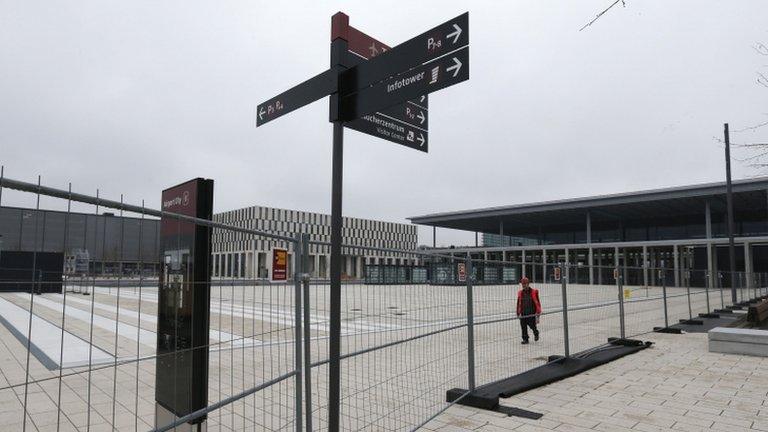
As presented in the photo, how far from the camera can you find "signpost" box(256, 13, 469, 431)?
124 inches

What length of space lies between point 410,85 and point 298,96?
1.07m

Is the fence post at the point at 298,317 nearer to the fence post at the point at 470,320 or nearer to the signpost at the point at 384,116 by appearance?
the signpost at the point at 384,116

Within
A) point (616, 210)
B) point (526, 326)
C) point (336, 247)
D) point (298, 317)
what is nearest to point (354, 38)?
point (336, 247)

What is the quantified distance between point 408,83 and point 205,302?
7.17 feet

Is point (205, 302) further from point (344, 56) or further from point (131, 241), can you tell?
point (344, 56)

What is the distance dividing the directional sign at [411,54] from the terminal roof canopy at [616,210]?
45.2 metres

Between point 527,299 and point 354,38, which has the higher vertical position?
Answer: point 354,38

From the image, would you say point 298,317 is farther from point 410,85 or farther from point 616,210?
point 616,210

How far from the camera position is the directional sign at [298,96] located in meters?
3.71

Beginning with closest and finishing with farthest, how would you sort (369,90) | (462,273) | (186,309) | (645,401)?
(369,90) < (186,309) < (462,273) < (645,401)

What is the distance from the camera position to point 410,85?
129 inches

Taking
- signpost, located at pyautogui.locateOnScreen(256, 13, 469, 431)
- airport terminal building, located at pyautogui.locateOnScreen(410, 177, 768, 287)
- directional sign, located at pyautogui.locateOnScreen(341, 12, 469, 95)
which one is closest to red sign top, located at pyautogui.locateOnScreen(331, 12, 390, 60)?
signpost, located at pyautogui.locateOnScreen(256, 13, 469, 431)

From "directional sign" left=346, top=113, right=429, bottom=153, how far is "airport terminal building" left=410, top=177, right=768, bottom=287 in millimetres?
41740

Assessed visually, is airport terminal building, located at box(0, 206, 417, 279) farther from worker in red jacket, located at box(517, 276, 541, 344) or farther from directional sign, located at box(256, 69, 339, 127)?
worker in red jacket, located at box(517, 276, 541, 344)
